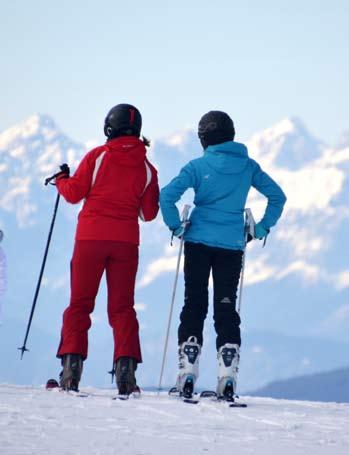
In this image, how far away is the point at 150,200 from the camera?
8812mm

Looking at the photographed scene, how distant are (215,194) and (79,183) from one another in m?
1.29

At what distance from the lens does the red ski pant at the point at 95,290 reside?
8.55 metres

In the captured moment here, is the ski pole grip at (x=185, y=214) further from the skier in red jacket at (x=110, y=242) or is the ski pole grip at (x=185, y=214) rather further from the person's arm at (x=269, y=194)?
the person's arm at (x=269, y=194)

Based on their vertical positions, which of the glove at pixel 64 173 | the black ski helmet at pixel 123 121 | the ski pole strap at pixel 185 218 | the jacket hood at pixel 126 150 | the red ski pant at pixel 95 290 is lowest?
the red ski pant at pixel 95 290

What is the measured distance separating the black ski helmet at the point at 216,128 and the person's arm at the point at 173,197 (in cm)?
51

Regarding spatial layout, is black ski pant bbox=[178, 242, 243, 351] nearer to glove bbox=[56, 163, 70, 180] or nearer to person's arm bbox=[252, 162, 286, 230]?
person's arm bbox=[252, 162, 286, 230]

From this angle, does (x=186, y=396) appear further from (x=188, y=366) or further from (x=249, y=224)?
(x=249, y=224)

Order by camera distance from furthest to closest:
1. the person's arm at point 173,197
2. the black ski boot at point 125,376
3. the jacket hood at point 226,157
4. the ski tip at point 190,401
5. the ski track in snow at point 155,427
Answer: the jacket hood at point 226,157 < the person's arm at point 173,197 < the black ski boot at point 125,376 < the ski tip at point 190,401 < the ski track in snow at point 155,427

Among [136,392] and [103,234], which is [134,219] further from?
[136,392]

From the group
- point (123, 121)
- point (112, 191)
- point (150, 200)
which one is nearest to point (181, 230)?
point (150, 200)

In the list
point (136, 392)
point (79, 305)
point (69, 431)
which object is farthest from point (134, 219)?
point (69, 431)

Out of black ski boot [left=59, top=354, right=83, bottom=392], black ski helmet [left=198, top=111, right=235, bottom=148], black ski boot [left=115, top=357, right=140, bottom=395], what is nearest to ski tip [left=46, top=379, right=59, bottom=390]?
Result: black ski boot [left=59, top=354, right=83, bottom=392]

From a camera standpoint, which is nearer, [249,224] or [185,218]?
[185,218]

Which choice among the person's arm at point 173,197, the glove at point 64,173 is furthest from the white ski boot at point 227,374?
the glove at point 64,173
